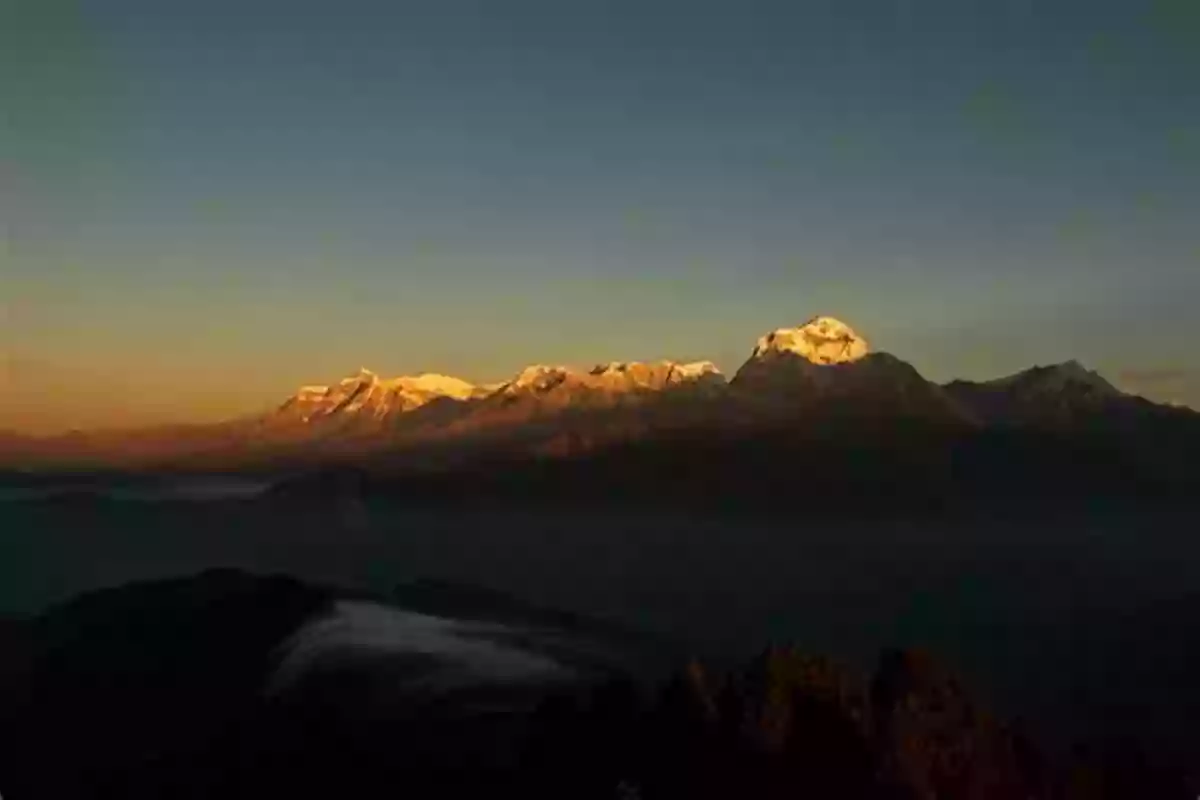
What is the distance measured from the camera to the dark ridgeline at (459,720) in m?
14.2

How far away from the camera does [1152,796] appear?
48.9 ft

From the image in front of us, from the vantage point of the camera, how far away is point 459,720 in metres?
22.2

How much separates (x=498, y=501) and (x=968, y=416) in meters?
23.6

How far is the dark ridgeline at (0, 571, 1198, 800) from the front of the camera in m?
14.2

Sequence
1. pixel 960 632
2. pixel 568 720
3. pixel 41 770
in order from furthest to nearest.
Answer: pixel 960 632
pixel 41 770
pixel 568 720

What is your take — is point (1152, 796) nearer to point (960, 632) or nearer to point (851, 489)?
point (960, 632)

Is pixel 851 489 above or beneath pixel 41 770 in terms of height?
above

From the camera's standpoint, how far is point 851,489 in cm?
4656

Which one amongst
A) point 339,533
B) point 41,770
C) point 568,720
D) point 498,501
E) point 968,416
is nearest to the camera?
point 568,720

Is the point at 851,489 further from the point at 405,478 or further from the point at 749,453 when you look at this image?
the point at 405,478

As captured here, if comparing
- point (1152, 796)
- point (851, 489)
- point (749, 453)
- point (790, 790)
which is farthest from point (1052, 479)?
point (790, 790)

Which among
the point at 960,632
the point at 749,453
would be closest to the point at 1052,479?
the point at 749,453

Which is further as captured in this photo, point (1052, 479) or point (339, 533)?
point (1052, 479)

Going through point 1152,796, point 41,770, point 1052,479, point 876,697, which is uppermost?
point 1052,479
